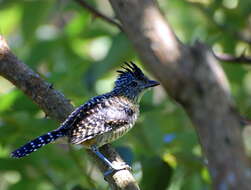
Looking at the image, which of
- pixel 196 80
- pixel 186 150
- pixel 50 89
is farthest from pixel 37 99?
pixel 196 80

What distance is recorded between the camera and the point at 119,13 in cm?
203

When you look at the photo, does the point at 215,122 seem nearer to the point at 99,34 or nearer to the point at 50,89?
the point at 50,89

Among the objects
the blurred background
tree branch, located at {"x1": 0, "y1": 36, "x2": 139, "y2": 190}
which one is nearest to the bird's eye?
the blurred background

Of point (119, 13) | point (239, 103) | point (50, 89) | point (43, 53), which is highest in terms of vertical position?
point (119, 13)

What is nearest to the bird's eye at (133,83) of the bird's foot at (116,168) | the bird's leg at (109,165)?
the bird's leg at (109,165)

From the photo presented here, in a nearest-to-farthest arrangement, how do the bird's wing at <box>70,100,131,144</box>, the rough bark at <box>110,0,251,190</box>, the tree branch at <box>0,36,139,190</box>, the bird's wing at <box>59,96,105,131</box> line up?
1. the rough bark at <box>110,0,251,190</box>
2. the tree branch at <box>0,36,139,190</box>
3. the bird's wing at <box>59,96,105,131</box>
4. the bird's wing at <box>70,100,131,144</box>

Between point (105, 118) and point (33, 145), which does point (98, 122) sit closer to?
point (105, 118)

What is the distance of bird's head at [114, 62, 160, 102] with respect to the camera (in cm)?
582

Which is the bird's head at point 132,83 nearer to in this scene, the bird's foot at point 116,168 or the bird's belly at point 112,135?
the bird's belly at point 112,135

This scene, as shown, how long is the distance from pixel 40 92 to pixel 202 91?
2101 mm

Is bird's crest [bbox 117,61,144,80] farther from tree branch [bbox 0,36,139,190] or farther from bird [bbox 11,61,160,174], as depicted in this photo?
tree branch [bbox 0,36,139,190]

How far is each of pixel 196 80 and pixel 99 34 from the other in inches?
155

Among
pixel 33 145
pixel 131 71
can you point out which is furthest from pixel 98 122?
pixel 131 71

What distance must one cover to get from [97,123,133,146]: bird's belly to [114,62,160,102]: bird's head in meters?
0.82
